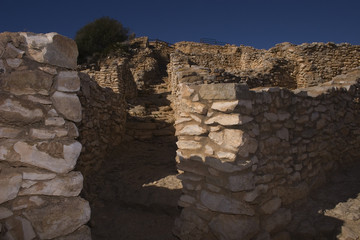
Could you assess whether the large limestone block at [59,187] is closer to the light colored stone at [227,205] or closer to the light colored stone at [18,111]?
the light colored stone at [18,111]

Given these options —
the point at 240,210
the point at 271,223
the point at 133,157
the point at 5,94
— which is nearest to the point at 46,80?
the point at 5,94

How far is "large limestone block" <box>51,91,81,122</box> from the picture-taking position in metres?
1.77

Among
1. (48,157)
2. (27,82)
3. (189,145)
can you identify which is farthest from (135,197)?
(27,82)

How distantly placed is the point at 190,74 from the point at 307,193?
2.97 metres

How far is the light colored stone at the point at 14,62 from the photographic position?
169cm

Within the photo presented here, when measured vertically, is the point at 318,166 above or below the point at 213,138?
below

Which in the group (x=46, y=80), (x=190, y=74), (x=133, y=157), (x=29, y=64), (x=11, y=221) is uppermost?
(x=190, y=74)

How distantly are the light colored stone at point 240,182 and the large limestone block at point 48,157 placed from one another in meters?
1.66

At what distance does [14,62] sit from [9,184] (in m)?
0.84

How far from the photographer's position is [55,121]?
1750 mm

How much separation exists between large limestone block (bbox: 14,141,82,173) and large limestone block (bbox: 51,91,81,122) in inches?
8.0

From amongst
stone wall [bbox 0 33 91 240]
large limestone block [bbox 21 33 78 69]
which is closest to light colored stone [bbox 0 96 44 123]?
stone wall [bbox 0 33 91 240]

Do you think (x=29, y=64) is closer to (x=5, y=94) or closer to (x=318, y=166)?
(x=5, y=94)

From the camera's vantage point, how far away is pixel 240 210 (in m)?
2.70
